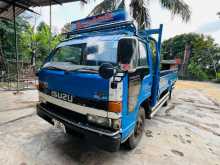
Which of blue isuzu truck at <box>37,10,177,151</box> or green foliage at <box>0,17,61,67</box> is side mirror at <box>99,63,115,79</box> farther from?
green foliage at <box>0,17,61,67</box>

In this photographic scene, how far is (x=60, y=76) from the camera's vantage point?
7.91ft

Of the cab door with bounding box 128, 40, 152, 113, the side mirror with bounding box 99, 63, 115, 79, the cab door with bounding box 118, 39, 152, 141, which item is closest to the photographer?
Answer: the side mirror with bounding box 99, 63, 115, 79

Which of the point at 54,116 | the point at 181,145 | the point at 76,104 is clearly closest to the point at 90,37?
the point at 76,104

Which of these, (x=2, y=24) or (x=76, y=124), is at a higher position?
(x=2, y=24)

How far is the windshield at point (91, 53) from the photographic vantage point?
235 cm

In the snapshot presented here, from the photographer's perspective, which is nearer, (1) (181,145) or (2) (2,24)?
(1) (181,145)

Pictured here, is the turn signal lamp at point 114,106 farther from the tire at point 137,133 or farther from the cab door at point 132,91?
the tire at point 137,133

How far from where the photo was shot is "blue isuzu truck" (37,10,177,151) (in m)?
1.99

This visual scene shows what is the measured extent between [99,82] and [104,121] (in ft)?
1.69

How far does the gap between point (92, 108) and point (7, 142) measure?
1.94m

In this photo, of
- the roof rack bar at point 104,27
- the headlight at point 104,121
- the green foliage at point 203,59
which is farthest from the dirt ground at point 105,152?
the green foliage at point 203,59

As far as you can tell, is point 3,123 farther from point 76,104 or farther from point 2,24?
point 2,24

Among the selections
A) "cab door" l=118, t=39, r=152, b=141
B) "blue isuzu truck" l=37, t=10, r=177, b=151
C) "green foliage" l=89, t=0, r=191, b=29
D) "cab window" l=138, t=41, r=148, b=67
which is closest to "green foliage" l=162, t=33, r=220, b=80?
"green foliage" l=89, t=0, r=191, b=29

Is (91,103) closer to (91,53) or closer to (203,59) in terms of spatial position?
(91,53)
